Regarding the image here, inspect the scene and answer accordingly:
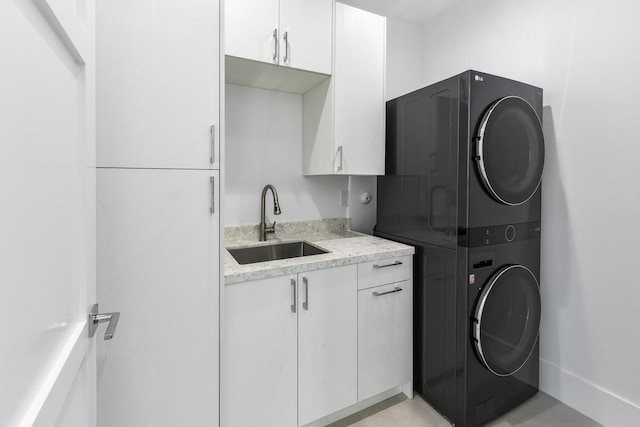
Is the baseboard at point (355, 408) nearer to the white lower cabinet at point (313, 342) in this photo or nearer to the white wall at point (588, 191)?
the white lower cabinet at point (313, 342)

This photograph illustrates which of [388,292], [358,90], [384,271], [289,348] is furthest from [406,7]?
[289,348]

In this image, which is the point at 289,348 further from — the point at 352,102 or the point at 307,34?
the point at 307,34

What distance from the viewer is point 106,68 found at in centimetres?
107

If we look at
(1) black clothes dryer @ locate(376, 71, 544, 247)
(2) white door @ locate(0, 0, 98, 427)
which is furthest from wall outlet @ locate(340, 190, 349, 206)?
(2) white door @ locate(0, 0, 98, 427)

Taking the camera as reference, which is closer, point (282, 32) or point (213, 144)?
point (213, 144)

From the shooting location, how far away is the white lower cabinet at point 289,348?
1.38 metres

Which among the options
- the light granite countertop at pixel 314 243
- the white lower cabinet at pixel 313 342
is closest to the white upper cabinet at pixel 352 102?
the light granite countertop at pixel 314 243

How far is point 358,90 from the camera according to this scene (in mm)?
1934

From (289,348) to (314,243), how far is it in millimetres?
660

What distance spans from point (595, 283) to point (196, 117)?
222 centimetres

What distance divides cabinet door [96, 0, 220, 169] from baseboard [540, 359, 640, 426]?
231 cm

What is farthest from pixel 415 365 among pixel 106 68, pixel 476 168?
pixel 106 68

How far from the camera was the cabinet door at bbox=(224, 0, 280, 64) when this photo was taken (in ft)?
5.00

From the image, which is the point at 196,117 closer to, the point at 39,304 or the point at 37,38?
the point at 37,38
